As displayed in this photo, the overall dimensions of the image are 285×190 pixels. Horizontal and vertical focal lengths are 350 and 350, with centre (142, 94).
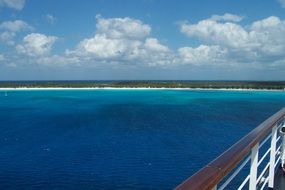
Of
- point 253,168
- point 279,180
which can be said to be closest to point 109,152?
point 279,180

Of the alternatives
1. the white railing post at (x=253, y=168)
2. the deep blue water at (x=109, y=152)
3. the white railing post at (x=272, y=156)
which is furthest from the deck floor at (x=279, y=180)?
the deep blue water at (x=109, y=152)

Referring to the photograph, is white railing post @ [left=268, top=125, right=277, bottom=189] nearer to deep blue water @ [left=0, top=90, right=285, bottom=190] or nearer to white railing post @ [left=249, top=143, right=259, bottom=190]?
white railing post @ [left=249, top=143, right=259, bottom=190]

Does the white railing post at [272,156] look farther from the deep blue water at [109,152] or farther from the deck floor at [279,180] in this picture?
the deep blue water at [109,152]

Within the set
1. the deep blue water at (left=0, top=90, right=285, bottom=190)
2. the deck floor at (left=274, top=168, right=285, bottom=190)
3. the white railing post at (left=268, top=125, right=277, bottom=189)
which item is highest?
the white railing post at (left=268, top=125, right=277, bottom=189)

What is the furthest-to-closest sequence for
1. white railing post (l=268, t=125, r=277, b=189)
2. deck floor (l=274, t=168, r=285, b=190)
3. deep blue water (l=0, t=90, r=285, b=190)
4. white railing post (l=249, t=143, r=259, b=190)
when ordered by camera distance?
deep blue water (l=0, t=90, r=285, b=190), deck floor (l=274, t=168, r=285, b=190), white railing post (l=268, t=125, r=277, b=189), white railing post (l=249, t=143, r=259, b=190)

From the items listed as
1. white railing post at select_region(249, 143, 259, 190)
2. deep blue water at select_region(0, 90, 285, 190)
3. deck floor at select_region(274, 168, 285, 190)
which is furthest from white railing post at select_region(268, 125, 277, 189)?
deep blue water at select_region(0, 90, 285, 190)

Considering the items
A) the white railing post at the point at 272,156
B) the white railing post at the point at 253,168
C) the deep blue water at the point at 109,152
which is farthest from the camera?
the deep blue water at the point at 109,152

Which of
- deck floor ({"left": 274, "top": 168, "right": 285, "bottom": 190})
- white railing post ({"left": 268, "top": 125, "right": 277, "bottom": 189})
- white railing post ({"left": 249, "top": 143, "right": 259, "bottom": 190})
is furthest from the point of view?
deck floor ({"left": 274, "top": 168, "right": 285, "bottom": 190})

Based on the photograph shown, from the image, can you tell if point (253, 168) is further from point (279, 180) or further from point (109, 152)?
point (109, 152)

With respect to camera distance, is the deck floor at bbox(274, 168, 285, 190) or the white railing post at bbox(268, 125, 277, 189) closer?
the white railing post at bbox(268, 125, 277, 189)
